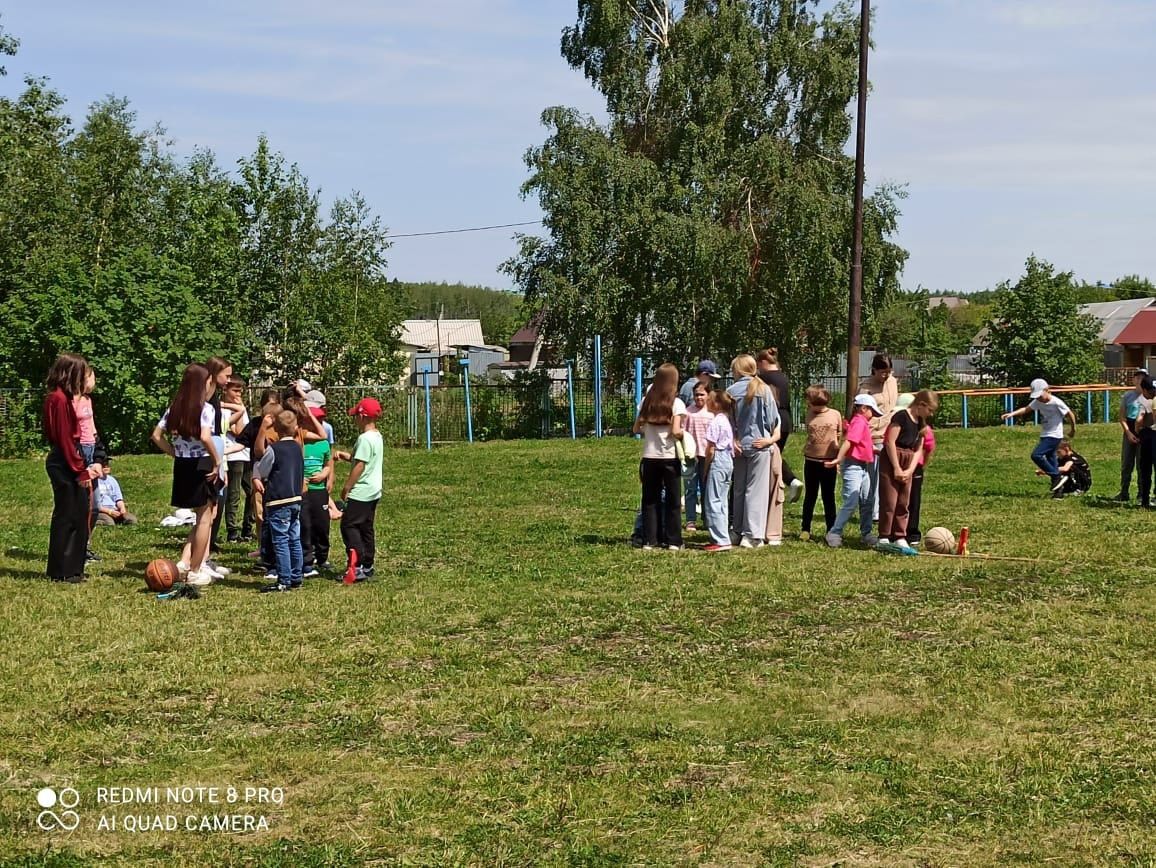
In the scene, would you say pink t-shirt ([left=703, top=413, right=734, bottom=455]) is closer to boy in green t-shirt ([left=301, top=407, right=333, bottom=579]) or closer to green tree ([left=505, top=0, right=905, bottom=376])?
boy in green t-shirt ([left=301, top=407, right=333, bottom=579])

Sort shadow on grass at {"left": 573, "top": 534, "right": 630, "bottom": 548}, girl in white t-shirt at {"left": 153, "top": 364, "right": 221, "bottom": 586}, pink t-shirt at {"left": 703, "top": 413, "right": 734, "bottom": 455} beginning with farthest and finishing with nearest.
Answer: shadow on grass at {"left": 573, "top": 534, "right": 630, "bottom": 548}
pink t-shirt at {"left": 703, "top": 413, "right": 734, "bottom": 455}
girl in white t-shirt at {"left": 153, "top": 364, "right": 221, "bottom": 586}

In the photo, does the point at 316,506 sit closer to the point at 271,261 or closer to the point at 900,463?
the point at 900,463

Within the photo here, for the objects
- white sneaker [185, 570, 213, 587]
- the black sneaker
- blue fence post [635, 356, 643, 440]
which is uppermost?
blue fence post [635, 356, 643, 440]

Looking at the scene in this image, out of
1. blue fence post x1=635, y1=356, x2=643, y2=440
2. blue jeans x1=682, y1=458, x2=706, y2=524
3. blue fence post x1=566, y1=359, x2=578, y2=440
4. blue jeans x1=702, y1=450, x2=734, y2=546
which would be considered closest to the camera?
blue jeans x1=702, y1=450, x2=734, y2=546

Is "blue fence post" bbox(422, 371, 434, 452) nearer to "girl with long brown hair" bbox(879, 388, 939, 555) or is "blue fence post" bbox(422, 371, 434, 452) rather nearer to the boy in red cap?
"girl with long brown hair" bbox(879, 388, 939, 555)

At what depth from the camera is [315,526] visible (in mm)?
11125

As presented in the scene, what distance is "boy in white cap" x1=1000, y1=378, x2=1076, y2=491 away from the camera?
17875 millimetres

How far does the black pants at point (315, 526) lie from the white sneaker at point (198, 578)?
2.79ft

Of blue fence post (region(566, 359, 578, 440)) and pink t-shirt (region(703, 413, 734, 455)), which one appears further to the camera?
blue fence post (region(566, 359, 578, 440))

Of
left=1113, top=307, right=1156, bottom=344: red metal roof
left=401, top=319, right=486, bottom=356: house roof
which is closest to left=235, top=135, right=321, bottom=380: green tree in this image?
left=1113, top=307, right=1156, bottom=344: red metal roof

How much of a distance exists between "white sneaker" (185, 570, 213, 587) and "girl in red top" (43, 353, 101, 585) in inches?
44.9

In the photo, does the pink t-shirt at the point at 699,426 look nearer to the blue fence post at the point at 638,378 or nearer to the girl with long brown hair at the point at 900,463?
the girl with long brown hair at the point at 900,463

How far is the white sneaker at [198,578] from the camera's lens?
32.9 ft

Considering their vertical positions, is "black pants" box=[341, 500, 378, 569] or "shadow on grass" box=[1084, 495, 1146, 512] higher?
"black pants" box=[341, 500, 378, 569]
